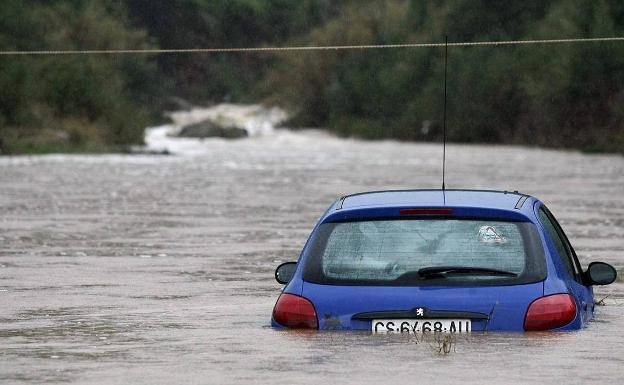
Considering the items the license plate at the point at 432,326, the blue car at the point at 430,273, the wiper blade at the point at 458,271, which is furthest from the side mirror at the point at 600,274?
the license plate at the point at 432,326

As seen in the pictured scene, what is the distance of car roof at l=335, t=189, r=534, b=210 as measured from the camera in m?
10.8

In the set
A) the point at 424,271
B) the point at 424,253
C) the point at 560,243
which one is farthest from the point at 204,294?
the point at 424,271

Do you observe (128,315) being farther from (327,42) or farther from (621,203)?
(327,42)

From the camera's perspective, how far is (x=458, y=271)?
10.5 meters

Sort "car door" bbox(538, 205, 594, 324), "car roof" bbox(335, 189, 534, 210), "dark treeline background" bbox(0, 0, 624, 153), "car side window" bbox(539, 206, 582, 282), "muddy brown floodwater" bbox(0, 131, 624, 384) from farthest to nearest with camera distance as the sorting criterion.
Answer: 1. "dark treeline background" bbox(0, 0, 624, 153)
2. "car side window" bbox(539, 206, 582, 282)
3. "car door" bbox(538, 205, 594, 324)
4. "car roof" bbox(335, 189, 534, 210)
5. "muddy brown floodwater" bbox(0, 131, 624, 384)

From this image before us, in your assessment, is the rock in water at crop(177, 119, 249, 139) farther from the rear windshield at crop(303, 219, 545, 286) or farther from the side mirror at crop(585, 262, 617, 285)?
the rear windshield at crop(303, 219, 545, 286)

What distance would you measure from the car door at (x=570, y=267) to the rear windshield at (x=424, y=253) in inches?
15.1

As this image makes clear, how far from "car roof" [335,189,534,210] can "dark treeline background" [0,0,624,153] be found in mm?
71273

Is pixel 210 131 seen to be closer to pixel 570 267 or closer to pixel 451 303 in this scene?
pixel 570 267

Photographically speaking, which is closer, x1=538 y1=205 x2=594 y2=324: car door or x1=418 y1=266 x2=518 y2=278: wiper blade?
x1=418 y1=266 x2=518 y2=278: wiper blade

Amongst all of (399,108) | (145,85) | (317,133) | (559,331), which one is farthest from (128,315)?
(145,85)

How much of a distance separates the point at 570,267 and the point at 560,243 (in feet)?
0.77

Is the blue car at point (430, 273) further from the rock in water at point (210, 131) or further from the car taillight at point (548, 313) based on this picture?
the rock in water at point (210, 131)

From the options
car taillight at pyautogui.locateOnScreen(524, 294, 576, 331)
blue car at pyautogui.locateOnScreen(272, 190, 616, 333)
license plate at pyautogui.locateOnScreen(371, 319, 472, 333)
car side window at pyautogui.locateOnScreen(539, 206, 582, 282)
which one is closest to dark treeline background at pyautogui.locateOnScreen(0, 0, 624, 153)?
car side window at pyautogui.locateOnScreen(539, 206, 582, 282)
